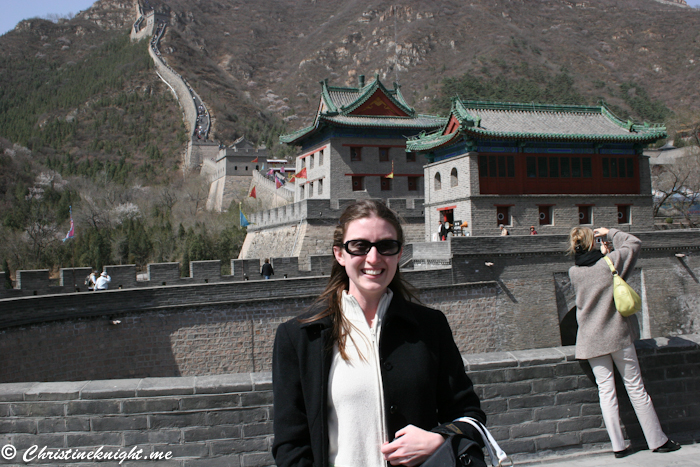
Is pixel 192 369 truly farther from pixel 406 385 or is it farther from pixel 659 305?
pixel 659 305

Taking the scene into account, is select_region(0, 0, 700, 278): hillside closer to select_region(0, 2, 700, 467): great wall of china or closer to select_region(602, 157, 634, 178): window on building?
select_region(0, 2, 700, 467): great wall of china

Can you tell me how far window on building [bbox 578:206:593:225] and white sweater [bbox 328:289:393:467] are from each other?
851 inches

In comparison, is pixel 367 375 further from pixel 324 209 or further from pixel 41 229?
pixel 41 229

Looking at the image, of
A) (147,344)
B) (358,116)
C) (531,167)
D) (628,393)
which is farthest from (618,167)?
(628,393)

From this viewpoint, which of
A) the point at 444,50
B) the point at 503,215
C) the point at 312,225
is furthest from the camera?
the point at 444,50

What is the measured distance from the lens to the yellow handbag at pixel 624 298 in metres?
4.89

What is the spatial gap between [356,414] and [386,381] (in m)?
0.22

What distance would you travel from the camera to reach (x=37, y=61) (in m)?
107

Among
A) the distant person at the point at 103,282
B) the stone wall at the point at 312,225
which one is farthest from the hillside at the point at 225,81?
the distant person at the point at 103,282

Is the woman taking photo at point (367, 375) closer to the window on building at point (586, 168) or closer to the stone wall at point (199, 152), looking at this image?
the window on building at point (586, 168)

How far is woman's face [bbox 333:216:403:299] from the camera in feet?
9.27

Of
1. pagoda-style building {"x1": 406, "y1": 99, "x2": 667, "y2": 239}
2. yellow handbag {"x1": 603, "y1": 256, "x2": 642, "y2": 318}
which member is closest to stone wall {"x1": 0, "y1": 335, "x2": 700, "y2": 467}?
yellow handbag {"x1": 603, "y1": 256, "x2": 642, "y2": 318}

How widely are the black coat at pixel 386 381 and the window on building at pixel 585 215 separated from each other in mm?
21293

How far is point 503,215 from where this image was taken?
21.3 m
